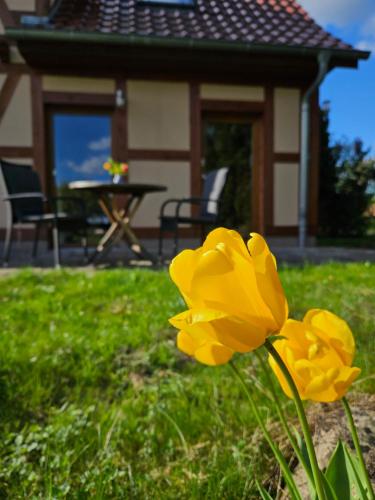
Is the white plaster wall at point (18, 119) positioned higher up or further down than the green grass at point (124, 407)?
higher up

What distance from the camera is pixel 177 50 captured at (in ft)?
20.1

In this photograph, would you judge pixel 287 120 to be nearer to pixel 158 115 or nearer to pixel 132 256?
pixel 158 115

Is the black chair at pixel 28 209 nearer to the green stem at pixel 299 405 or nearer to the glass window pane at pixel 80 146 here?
the glass window pane at pixel 80 146

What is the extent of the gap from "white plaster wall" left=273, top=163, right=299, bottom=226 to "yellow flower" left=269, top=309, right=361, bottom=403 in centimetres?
682

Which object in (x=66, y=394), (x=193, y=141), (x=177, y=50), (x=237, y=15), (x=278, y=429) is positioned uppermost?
(x=237, y=15)

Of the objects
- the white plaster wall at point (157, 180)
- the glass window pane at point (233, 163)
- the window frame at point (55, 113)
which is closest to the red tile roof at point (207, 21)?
the window frame at point (55, 113)

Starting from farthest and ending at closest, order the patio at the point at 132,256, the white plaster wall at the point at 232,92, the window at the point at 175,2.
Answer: the window at the point at 175,2
the white plaster wall at the point at 232,92
the patio at the point at 132,256

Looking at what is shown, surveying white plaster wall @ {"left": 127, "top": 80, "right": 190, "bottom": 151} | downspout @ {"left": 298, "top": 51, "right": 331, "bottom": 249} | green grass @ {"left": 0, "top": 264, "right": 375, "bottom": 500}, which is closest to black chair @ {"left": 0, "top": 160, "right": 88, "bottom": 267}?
white plaster wall @ {"left": 127, "top": 80, "right": 190, "bottom": 151}

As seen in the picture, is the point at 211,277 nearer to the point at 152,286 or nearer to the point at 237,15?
the point at 152,286

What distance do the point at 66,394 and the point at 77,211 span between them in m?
6.06

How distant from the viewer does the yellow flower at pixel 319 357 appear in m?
0.41

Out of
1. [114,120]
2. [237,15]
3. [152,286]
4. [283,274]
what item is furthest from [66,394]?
[237,15]

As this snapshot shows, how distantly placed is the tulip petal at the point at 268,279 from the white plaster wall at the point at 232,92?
6861 millimetres

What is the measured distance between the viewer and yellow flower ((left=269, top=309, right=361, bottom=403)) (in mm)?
414
